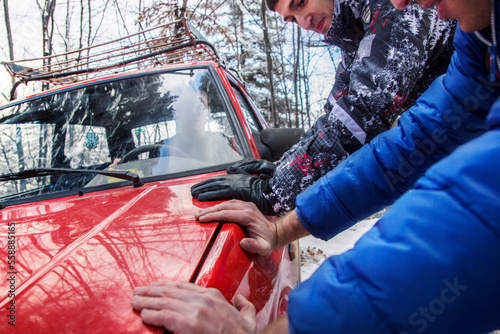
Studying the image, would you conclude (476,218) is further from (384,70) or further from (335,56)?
(335,56)

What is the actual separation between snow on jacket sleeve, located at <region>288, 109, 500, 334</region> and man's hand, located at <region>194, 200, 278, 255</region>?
379 mm

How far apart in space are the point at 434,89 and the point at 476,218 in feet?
3.01

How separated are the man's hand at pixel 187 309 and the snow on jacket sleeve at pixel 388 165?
0.66 metres

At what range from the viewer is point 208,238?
87 centimetres

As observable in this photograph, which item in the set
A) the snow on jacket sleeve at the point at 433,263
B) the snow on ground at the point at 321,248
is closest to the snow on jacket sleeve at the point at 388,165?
the snow on jacket sleeve at the point at 433,263

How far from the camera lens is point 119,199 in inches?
50.4

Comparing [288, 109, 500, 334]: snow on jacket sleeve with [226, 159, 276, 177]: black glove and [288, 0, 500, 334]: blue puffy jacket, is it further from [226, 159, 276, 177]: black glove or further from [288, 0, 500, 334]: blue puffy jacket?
[226, 159, 276, 177]: black glove

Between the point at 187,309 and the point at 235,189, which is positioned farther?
the point at 235,189

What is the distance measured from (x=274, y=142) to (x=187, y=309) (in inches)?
50.2

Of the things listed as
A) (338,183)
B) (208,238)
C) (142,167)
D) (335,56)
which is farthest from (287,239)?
(335,56)

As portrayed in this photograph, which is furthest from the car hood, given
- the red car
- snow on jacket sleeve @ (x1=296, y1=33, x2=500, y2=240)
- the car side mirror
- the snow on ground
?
the snow on ground

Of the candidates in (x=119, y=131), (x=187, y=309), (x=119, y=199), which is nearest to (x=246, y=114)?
(x=119, y=131)

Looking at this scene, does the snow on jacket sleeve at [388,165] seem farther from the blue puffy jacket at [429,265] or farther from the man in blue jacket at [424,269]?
the blue puffy jacket at [429,265]

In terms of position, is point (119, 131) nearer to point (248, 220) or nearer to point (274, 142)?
point (274, 142)
